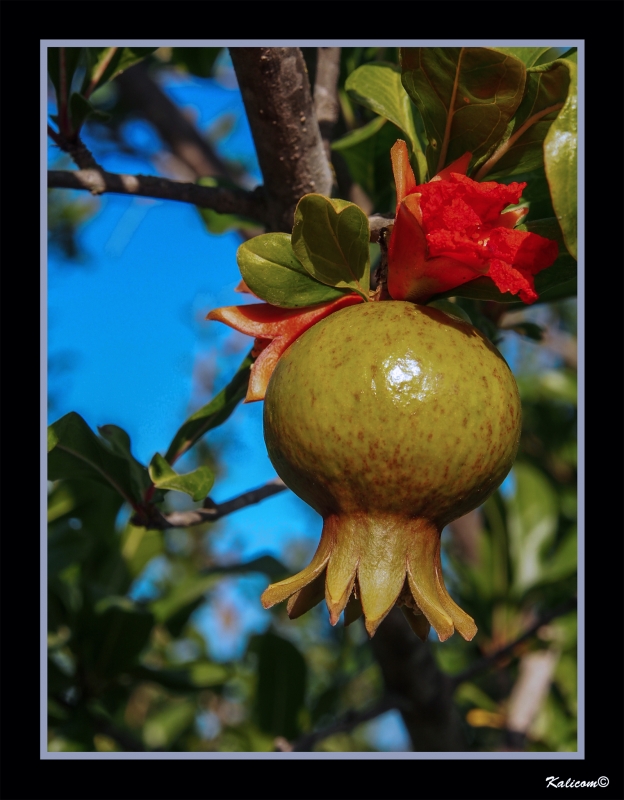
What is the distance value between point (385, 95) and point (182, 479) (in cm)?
59

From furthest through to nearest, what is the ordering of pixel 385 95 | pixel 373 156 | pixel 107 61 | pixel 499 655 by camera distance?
1. pixel 499 655
2. pixel 373 156
3. pixel 107 61
4. pixel 385 95

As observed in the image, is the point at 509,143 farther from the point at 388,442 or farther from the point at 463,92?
the point at 388,442

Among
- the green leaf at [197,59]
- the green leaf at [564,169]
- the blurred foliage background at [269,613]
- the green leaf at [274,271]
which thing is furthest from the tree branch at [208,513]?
the green leaf at [197,59]

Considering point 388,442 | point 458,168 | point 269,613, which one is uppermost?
point 458,168

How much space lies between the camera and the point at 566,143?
0.70 meters

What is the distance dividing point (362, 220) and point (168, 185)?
53 cm

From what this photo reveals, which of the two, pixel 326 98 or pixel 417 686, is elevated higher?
pixel 326 98

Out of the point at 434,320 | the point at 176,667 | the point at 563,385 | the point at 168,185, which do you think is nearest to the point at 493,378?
the point at 434,320

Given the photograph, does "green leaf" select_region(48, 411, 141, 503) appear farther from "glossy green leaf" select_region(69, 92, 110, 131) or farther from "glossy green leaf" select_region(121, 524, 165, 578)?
"glossy green leaf" select_region(121, 524, 165, 578)

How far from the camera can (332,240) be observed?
0.86 meters

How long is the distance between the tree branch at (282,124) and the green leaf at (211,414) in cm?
26

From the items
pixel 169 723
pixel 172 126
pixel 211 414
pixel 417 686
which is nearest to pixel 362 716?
pixel 417 686

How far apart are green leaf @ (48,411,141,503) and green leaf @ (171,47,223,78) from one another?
1064 millimetres

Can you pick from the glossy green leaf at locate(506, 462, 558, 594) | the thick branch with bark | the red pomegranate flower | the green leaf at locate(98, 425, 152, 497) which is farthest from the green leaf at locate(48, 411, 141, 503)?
the glossy green leaf at locate(506, 462, 558, 594)
